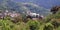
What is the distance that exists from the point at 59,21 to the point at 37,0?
9722 cm

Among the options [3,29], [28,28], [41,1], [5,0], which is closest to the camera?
[3,29]

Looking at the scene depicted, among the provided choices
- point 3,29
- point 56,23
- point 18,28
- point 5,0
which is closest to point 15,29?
point 18,28

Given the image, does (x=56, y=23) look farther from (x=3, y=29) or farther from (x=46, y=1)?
(x=46, y=1)

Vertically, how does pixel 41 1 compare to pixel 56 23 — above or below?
below

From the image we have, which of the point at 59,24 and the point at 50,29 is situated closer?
the point at 50,29

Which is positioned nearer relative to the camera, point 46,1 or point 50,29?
point 50,29

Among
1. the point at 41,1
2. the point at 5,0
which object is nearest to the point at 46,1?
the point at 41,1

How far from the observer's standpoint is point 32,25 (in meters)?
11.5

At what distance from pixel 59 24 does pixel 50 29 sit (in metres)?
1.30

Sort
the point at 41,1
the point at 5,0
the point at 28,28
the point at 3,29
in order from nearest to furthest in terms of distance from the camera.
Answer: the point at 3,29, the point at 28,28, the point at 5,0, the point at 41,1

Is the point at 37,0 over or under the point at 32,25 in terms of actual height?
under

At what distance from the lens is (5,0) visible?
84562 mm

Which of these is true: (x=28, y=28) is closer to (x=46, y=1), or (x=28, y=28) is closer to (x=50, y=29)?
(x=50, y=29)

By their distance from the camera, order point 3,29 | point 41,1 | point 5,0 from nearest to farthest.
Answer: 1. point 3,29
2. point 5,0
3. point 41,1
